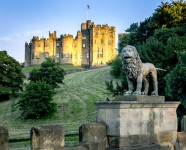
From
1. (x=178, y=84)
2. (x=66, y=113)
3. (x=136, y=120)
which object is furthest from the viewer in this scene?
(x=66, y=113)

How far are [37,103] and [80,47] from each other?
84422mm

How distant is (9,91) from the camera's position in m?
49.6

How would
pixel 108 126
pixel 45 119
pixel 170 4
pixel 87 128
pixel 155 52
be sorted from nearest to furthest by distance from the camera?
pixel 87 128 → pixel 108 126 → pixel 155 52 → pixel 170 4 → pixel 45 119

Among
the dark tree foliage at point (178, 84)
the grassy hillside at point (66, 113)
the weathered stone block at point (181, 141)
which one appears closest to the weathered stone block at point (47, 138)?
the weathered stone block at point (181, 141)

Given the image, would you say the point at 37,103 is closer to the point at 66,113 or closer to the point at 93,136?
the point at 66,113

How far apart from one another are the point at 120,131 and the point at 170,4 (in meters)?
23.1

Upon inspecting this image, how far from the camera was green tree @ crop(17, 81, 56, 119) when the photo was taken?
3702 cm

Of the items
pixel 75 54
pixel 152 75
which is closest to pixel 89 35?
pixel 75 54

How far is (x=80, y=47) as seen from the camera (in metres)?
121

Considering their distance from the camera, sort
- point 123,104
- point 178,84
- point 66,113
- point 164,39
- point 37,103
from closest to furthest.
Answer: point 123,104, point 178,84, point 164,39, point 66,113, point 37,103

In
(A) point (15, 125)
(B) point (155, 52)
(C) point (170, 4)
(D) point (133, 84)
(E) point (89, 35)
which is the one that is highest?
(E) point (89, 35)

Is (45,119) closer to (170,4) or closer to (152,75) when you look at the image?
(170,4)

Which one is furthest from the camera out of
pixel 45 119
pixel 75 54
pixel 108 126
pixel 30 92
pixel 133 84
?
pixel 75 54

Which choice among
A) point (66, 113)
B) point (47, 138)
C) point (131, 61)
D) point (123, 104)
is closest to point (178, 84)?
point (131, 61)
